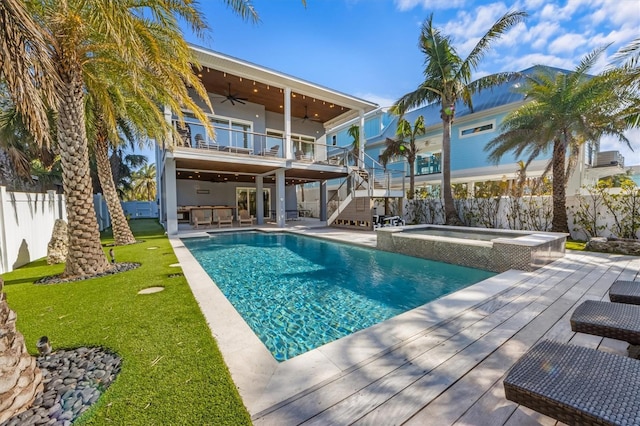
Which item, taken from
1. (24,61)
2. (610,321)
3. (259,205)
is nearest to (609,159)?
(610,321)

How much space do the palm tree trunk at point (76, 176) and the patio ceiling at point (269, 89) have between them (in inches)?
240

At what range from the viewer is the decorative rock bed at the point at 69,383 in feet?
6.04

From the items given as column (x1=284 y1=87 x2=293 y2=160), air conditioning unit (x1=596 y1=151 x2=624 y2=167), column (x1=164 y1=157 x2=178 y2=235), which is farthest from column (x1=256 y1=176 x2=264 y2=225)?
air conditioning unit (x1=596 y1=151 x2=624 y2=167)

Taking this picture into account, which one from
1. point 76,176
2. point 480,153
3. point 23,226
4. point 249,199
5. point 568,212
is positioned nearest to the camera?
point 76,176

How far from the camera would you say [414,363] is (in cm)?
243

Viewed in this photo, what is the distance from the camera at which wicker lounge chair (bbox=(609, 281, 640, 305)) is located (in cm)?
275

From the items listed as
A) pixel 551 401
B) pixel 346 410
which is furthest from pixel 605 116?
pixel 346 410

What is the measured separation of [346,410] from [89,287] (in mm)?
5285

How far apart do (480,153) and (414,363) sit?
56.2 ft

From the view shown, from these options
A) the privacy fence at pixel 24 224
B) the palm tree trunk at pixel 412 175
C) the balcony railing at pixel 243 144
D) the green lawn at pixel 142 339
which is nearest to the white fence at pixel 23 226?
the privacy fence at pixel 24 224

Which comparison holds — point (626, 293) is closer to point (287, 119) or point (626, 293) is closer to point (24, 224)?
point (24, 224)

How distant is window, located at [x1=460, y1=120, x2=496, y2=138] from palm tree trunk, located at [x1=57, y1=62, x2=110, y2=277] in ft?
59.7

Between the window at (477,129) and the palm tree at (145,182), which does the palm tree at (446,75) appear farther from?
the palm tree at (145,182)

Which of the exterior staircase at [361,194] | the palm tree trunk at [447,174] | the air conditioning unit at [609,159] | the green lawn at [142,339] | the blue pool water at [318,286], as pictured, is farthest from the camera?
the air conditioning unit at [609,159]
